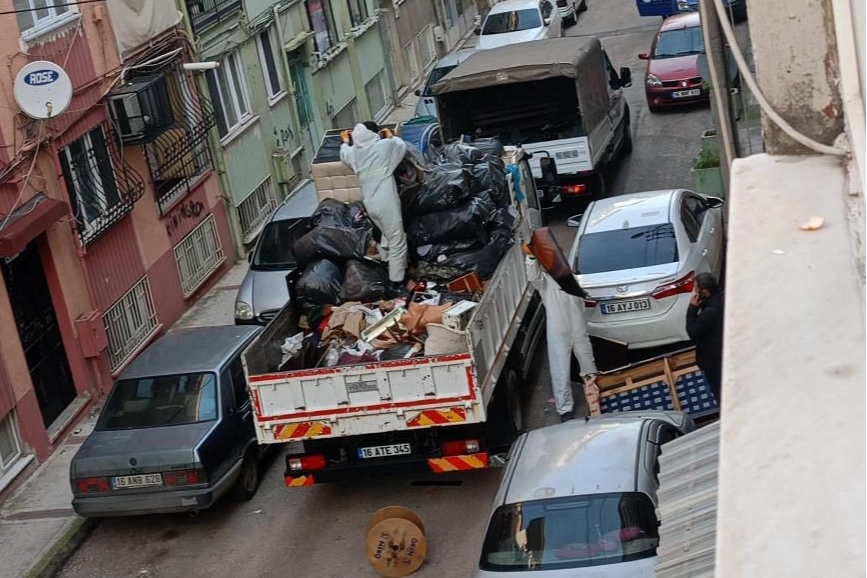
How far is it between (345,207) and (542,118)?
280 inches

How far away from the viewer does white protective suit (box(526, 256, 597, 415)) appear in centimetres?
1191

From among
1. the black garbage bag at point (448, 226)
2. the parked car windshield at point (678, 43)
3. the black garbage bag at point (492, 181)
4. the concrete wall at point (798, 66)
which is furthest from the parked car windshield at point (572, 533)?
the parked car windshield at point (678, 43)

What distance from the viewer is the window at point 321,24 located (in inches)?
1003

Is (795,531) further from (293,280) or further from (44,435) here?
(44,435)

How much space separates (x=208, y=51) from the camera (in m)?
20.1

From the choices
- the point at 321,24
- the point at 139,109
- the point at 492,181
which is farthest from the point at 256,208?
the point at 492,181

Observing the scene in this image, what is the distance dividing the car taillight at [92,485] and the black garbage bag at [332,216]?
10.5 ft

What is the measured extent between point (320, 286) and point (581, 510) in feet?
15.4

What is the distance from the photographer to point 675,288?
12336mm

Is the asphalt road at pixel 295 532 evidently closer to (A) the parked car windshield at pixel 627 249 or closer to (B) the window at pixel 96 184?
(A) the parked car windshield at pixel 627 249

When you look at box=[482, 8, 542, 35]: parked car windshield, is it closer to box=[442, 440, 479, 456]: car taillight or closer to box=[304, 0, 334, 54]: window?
box=[304, 0, 334, 54]: window

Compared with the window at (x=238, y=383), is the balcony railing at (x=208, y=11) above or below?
above

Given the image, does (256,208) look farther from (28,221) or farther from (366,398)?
(366,398)

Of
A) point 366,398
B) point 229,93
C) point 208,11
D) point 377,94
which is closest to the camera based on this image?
point 366,398
